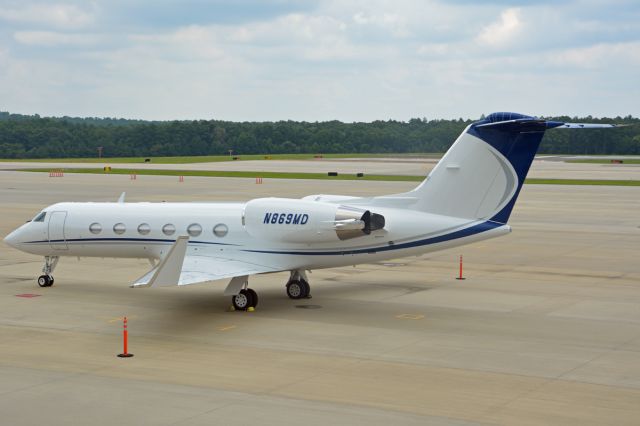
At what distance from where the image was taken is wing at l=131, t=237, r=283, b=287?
66.9 feet

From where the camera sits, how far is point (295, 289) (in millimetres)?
25688

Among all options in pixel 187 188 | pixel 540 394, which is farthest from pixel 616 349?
pixel 187 188

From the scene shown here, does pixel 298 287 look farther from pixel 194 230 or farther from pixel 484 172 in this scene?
pixel 484 172

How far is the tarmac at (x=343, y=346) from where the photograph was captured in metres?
15.6

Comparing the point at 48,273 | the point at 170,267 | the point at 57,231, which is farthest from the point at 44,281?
the point at 170,267

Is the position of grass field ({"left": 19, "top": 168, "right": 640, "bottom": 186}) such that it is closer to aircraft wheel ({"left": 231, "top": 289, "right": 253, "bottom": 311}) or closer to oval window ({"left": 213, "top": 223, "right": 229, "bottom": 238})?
oval window ({"left": 213, "top": 223, "right": 229, "bottom": 238})

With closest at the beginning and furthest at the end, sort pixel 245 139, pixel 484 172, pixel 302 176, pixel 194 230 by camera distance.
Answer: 1. pixel 484 172
2. pixel 194 230
3. pixel 302 176
4. pixel 245 139

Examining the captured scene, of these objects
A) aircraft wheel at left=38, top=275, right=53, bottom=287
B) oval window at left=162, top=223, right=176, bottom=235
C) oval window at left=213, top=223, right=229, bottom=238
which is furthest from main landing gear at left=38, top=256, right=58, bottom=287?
oval window at left=213, top=223, right=229, bottom=238

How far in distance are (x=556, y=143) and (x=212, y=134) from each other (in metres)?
60.6

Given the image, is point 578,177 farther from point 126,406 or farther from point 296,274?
point 126,406

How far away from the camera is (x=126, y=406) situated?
15.7 metres

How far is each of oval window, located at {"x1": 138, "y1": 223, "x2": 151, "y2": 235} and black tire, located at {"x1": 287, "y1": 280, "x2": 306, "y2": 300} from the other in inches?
169

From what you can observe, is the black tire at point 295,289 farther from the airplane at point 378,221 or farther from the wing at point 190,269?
the wing at point 190,269

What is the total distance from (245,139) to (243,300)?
14274cm
